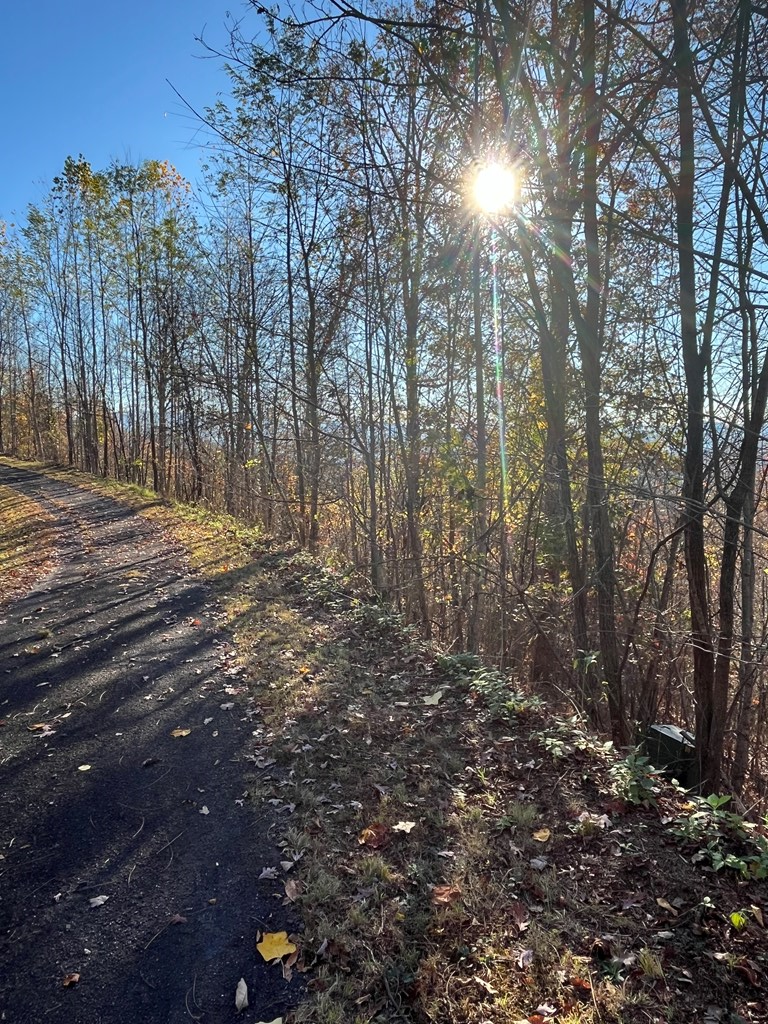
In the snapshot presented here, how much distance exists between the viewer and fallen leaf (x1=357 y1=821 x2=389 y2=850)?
9.64 ft

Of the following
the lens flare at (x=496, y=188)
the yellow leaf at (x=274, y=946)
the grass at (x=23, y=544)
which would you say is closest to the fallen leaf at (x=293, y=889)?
the yellow leaf at (x=274, y=946)

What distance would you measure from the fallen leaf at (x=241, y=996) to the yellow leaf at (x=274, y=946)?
138 mm

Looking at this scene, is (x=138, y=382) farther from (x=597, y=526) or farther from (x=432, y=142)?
(x=597, y=526)

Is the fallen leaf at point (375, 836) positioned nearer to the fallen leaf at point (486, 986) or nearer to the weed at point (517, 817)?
the weed at point (517, 817)

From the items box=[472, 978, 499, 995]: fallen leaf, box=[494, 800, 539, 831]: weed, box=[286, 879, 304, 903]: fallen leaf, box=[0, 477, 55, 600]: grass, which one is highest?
box=[0, 477, 55, 600]: grass

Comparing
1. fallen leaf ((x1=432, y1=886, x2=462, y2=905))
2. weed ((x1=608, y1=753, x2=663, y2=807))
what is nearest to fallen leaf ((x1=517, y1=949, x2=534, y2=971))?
fallen leaf ((x1=432, y1=886, x2=462, y2=905))

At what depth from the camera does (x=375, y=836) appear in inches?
118

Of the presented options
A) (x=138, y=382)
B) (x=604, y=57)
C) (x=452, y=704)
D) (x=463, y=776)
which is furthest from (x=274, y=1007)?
(x=138, y=382)

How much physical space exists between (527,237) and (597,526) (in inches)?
111

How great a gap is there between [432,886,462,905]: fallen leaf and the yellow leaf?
2.15 feet

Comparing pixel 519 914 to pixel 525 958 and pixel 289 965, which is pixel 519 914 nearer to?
pixel 525 958

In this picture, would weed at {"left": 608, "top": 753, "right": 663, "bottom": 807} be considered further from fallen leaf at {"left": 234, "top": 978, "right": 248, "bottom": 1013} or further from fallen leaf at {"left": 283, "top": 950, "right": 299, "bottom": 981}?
fallen leaf at {"left": 234, "top": 978, "right": 248, "bottom": 1013}

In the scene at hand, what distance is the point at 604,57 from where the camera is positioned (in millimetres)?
4754

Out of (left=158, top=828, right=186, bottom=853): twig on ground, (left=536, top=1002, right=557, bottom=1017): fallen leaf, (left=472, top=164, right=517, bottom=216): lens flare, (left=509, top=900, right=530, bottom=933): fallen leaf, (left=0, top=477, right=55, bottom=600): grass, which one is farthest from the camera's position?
(left=0, top=477, right=55, bottom=600): grass
